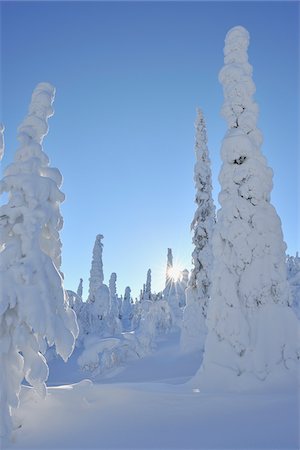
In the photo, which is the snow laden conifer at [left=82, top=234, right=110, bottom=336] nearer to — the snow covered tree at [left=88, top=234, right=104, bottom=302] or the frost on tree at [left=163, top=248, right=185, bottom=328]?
the snow covered tree at [left=88, top=234, right=104, bottom=302]

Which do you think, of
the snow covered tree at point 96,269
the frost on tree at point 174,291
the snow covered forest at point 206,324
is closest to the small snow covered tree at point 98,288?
A: the snow covered tree at point 96,269

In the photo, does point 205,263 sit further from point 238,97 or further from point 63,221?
point 63,221

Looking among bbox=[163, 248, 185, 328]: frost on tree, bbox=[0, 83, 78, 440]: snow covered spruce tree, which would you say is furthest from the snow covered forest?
bbox=[163, 248, 185, 328]: frost on tree

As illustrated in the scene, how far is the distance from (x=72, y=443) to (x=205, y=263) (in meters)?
19.4

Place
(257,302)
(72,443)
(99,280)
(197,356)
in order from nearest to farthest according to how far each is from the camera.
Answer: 1. (72,443)
2. (257,302)
3. (197,356)
4. (99,280)

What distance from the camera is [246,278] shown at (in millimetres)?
13539

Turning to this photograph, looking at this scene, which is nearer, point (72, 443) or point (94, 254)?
point (72, 443)

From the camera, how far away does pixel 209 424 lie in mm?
9180

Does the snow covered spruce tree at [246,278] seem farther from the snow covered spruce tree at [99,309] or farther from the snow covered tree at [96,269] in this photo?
the snow covered tree at [96,269]

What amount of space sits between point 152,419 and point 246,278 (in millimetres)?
6101

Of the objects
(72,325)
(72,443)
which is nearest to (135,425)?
(72,443)

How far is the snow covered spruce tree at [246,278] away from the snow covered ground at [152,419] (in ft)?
4.28

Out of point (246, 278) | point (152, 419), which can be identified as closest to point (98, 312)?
point (246, 278)

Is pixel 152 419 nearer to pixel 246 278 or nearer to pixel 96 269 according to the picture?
pixel 246 278
